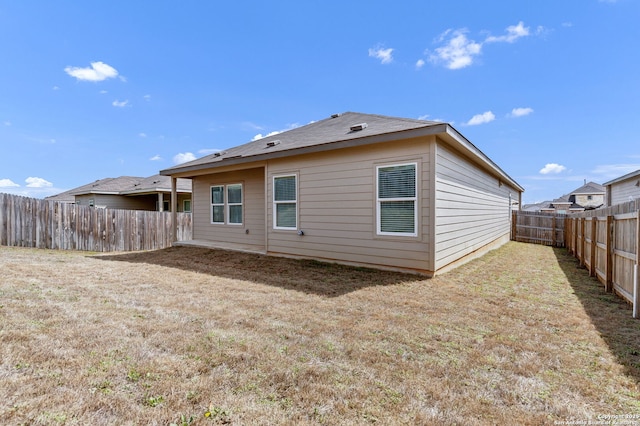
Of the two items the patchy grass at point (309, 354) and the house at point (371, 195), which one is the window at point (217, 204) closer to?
the house at point (371, 195)

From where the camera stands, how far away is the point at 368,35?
1093 centimetres

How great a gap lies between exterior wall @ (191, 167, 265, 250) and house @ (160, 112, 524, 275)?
0.15 ft

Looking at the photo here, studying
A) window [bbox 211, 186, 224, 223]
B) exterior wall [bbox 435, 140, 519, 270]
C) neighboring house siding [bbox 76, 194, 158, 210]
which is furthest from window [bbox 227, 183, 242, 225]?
neighboring house siding [bbox 76, 194, 158, 210]

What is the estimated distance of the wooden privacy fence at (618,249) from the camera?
4.23 m

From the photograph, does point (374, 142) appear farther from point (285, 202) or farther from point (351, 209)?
point (285, 202)

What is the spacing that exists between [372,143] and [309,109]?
385 inches

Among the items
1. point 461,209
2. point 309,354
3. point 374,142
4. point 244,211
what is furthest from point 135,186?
point 309,354

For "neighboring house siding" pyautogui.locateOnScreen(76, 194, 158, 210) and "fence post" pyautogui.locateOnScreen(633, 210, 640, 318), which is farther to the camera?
"neighboring house siding" pyautogui.locateOnScreen(76, 194, 158, 210)

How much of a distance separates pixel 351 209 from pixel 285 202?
6.96 feet

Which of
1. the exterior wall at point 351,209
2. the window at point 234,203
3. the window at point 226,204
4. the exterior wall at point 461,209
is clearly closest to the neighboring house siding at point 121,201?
the window at point 226,204

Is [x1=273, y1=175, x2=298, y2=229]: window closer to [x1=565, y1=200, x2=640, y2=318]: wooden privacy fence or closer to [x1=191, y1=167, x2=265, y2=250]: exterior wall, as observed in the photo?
[x1=191, y1=167, x2=265, y2=250]: exterior wall

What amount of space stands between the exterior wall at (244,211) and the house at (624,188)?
14.4m

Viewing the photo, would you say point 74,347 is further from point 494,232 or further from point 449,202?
point 494,232

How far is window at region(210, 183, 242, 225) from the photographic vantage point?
10.6 metres
